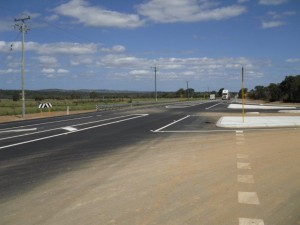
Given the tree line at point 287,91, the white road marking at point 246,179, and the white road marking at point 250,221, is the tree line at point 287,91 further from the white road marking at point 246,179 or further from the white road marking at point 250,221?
the white road marking at point 250,221

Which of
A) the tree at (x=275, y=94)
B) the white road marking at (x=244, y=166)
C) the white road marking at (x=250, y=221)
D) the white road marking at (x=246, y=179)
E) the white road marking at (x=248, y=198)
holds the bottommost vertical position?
the white road marking at (x=250, y=221)

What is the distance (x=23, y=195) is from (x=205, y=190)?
10.6ft

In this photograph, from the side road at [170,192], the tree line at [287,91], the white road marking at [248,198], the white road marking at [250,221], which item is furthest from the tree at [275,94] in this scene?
the white road marking at [250,221]

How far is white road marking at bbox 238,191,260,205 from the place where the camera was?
624cm

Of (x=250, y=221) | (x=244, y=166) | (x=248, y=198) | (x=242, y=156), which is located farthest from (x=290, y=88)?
(x=250, y=221)

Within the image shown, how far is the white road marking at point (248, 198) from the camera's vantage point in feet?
20.5

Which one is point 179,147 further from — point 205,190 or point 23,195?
point 23,195

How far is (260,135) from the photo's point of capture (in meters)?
15.9

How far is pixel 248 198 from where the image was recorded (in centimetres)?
646

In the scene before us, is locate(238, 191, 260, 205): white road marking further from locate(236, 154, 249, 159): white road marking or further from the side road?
locate(236, 154, 249, 159): white road marking

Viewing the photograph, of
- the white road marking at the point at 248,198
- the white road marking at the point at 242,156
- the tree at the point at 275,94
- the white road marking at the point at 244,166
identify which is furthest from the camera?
the tree at the point at 275,94

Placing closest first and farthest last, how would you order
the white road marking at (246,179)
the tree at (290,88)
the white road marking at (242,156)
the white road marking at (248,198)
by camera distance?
the white road marking at (248,198), the white road marking at (246,179), the white road marking at (242,156), the tree at (290,88)

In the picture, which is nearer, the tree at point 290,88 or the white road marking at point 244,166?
the white road marking at point 244,166

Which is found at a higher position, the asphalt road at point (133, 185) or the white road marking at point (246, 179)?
the white road marking at point (246, 179)
